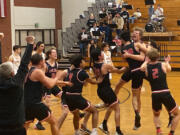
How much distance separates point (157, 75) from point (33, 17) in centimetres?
1925

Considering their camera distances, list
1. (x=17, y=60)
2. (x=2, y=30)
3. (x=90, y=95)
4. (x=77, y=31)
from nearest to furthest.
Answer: (x=17, y=60) < (x=90, y=95) < (x=2, y=30) < (x=77, y=31)

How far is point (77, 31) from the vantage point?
79.4 feet

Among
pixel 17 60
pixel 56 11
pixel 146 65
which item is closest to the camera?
pixel 146 65

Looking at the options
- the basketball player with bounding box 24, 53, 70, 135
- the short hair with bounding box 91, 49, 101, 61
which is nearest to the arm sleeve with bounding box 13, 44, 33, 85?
the basketball player with bounding box 24, 53, 70, 135

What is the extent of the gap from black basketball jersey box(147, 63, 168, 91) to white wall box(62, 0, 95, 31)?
2047cm

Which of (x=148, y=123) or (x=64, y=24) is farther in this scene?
(x=64, y=24)

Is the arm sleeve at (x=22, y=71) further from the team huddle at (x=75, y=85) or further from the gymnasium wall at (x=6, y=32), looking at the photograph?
the gymnasium wall at (x=6, y=32)

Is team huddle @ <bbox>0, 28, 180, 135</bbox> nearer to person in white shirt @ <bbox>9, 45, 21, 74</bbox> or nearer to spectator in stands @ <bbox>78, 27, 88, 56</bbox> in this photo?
person in white shirt @ <bbox>9, 45, 21, 74</bbox>

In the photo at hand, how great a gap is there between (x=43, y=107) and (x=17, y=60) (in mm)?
5192

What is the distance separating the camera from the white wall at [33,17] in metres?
24.0

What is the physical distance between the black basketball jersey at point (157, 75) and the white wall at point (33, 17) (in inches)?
704

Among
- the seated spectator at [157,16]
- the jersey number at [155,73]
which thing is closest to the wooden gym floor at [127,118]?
the jersey number at [155,73]

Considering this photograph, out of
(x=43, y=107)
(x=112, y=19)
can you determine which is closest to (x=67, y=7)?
(x=112, y=19)

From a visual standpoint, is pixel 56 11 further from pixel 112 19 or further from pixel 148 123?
pixel 148 123
